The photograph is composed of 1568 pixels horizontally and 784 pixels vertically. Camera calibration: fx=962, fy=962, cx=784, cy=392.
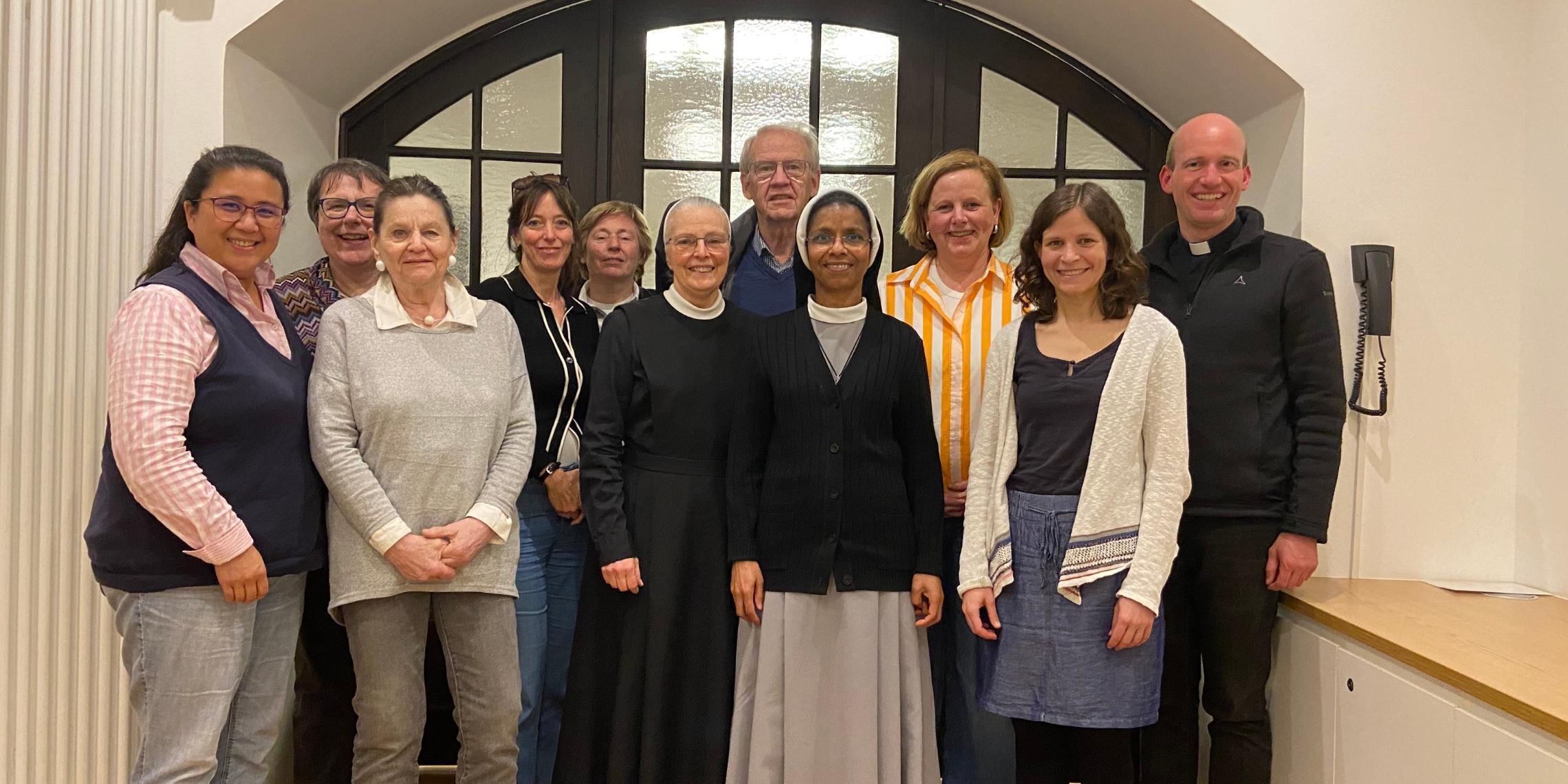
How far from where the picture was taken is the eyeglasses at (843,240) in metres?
2.03

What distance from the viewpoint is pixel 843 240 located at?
203 centimetres

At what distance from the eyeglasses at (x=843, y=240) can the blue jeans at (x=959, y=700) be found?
65 centimetres

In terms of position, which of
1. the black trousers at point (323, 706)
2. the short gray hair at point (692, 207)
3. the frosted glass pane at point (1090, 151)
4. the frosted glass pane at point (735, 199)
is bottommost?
the black trousers at point (323, 706)

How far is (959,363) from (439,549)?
1.18 metres

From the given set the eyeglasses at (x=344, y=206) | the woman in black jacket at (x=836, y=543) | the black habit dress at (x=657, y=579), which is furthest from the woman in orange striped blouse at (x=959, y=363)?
the eyeglasses at (x=344, y=206)

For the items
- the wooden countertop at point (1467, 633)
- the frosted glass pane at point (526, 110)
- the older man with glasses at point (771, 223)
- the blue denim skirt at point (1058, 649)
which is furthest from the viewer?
the frosted glass pane at point (526, 110)

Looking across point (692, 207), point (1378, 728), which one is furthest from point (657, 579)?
point (1378, 728)

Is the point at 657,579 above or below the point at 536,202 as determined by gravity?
below

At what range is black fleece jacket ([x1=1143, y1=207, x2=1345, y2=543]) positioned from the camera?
213 cm

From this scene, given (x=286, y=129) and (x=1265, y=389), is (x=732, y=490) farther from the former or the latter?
(x=286, y=129)

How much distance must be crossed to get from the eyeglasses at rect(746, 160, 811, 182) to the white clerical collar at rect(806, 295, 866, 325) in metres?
0.58

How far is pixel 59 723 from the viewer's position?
2.35 meters

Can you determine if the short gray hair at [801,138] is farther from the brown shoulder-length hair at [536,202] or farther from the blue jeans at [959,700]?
the blue jeans at [959,700]

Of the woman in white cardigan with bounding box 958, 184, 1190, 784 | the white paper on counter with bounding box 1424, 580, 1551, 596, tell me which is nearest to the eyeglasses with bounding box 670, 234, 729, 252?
the woman in white cardigan with bounding box 958, 184, 1190, 784
